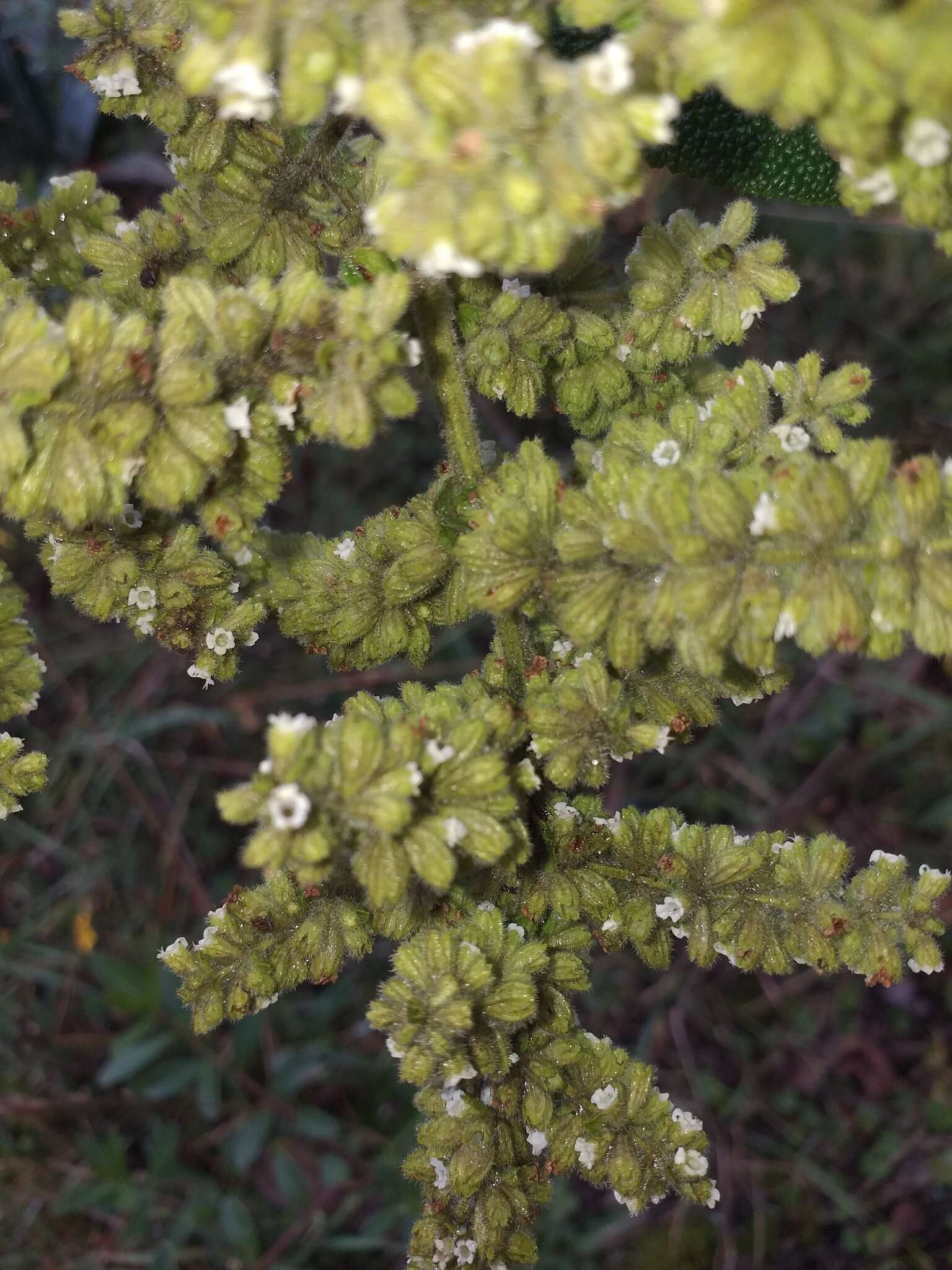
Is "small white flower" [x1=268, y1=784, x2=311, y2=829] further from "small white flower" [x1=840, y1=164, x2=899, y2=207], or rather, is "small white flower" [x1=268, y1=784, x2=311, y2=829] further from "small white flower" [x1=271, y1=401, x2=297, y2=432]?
"small white flower" [x1=840, y1=164, x2=899, y2=207]

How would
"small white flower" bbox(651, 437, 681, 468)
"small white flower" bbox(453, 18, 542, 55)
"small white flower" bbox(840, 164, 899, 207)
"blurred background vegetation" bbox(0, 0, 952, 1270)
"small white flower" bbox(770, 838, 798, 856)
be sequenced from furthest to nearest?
"blurred background vegetation" bbox(0, 0, 952, 1270) → "small white flower" bbox(770, 838, 798, 856) → "small white flower" bbox(651, 437, 681, 468) → "small white flower" bbox(840, 164, 899, 207) → "small white flower" bbox(453, 18, 542, 55)

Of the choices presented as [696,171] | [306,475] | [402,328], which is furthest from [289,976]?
[306,475]

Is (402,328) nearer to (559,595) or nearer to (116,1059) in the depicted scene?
(559,595)

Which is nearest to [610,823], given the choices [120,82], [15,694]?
[15,694]

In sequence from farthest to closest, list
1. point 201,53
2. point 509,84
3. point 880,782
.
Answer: point 880,782
point 201,53
point 509,84

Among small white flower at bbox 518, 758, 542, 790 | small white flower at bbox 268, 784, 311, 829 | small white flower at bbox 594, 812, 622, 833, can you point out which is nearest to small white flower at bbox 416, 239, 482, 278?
small white flower at bbox 268, 784, 311, 829

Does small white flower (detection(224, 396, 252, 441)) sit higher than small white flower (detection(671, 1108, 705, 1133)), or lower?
higher

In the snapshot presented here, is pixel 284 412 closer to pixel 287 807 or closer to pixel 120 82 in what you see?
pixel 287 807
